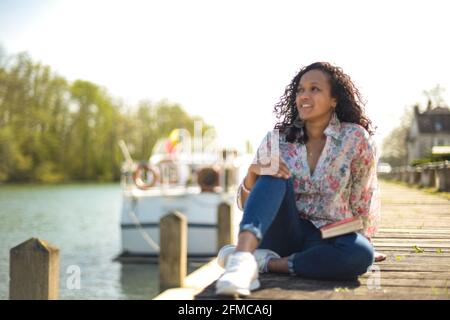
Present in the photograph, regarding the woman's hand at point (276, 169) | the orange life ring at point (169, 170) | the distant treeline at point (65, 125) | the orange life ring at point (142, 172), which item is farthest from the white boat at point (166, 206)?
the distant treeline at point (65, 125)

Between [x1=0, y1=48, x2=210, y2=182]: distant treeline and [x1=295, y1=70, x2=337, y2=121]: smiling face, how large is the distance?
37359 mm

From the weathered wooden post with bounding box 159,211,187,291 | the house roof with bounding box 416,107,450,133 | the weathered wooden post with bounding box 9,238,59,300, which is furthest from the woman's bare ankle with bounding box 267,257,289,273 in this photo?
the weathered wooden post with bounding box 159,211,187,291

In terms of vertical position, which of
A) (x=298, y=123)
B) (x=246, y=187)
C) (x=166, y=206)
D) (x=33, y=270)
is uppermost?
(x=298, y=123)

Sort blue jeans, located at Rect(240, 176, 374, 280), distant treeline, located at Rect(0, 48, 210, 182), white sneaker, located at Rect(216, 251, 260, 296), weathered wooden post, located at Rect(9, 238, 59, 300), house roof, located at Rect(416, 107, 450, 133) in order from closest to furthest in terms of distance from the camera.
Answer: white sneaker, located at Rect(216, 251, 260, 296)
blue jeans, located at Rect(240, 176, 374, 280)
weathered wooden post, located at Rect(9, 238, 59, 300)
house roof, located at Rect(416, 107, 450, 133)
distant treeline, located at Rect(0, 48, 210, 182)

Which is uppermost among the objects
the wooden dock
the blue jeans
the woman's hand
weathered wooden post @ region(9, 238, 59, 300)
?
the woman's hand

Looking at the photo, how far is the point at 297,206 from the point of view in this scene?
112 inches

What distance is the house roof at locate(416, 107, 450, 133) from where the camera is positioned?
4.04 m

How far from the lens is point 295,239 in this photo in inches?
111

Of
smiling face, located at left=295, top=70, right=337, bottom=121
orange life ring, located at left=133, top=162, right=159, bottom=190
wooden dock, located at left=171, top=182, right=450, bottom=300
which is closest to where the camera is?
wooden dock, located at left=171, top=182, right=450, bottom=300

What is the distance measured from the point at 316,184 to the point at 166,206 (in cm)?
1186

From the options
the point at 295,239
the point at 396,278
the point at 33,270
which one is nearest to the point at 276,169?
the point at 295,239

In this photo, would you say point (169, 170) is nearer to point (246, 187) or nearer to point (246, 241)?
point (246, 187)

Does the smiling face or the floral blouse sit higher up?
the smiling face

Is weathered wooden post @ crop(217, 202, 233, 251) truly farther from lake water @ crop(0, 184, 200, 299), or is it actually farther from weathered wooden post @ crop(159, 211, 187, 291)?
weathered wooden post @ crop(159, 211, 187, 291)
